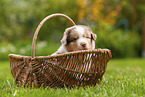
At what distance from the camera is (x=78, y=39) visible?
2.91 m

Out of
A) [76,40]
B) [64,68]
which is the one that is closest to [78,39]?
[76,40]

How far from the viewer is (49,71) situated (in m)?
2.52

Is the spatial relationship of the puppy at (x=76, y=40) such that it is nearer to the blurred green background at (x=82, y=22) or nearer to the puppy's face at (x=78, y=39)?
the puppy's face at (x=78, y=39)

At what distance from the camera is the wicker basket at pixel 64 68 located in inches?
97.6

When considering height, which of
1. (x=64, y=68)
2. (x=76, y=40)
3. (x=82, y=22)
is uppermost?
(x=82, y=22)

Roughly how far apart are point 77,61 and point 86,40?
20.8 inches

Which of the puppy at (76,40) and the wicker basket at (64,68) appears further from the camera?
the puppy at (76,40)

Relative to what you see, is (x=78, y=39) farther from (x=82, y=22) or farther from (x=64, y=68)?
(x=82, y=22)

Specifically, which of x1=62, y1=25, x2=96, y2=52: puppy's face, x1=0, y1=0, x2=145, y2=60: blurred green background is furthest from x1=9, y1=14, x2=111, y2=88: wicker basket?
x1=0, y1=0, x2=145, y2=60: blurred green background

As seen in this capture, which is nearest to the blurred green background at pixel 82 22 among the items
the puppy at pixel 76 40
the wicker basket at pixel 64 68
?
the puppy at pixel 76 40

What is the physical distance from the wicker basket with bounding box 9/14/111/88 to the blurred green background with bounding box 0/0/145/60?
24.4 feet

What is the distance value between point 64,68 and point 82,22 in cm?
1229

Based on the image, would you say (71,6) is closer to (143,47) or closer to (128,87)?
(143,47)

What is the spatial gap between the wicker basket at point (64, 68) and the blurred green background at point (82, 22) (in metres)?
7.44
